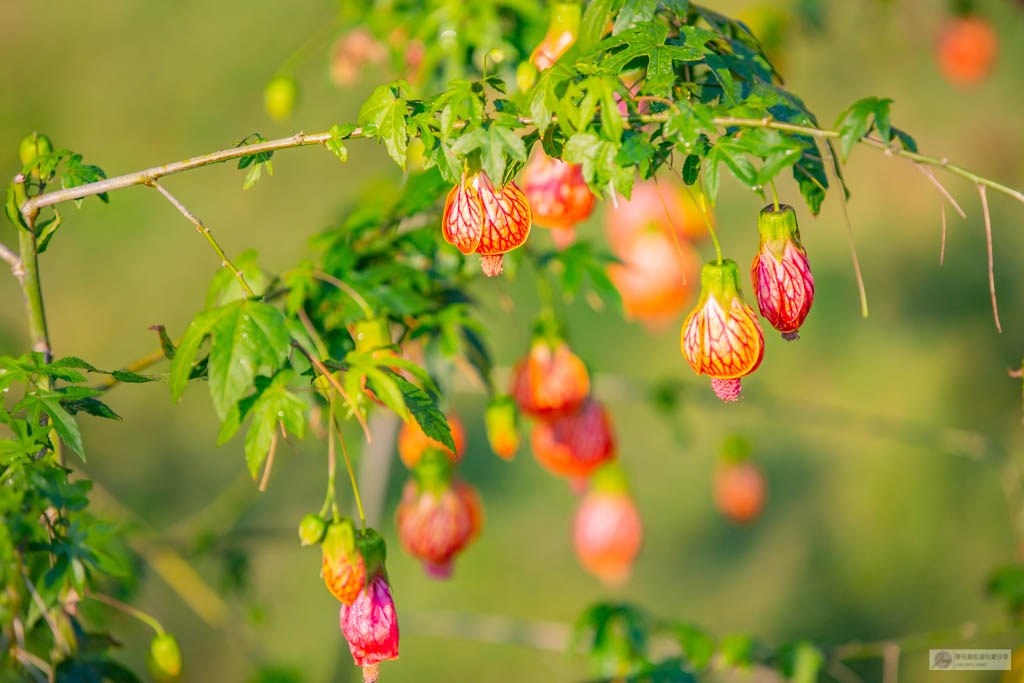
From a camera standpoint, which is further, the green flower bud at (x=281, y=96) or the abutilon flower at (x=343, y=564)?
the green flower bud at (x=281, y=96)

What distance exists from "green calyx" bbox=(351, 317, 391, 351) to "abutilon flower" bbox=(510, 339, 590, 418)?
0.95 feet

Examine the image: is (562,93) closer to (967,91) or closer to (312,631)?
(312,631)

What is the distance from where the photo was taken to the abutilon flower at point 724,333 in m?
0.69

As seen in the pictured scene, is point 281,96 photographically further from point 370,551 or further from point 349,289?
point 370,551

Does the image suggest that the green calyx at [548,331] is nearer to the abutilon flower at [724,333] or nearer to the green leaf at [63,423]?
the abutilon flower at [724,333]

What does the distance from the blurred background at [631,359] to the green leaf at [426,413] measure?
2121mm

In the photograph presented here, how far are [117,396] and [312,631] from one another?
38.2 inches

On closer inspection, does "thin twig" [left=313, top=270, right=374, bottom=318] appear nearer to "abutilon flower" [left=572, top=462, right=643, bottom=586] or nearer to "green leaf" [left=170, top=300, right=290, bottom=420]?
"green leaf" [left=170, top=300, right=290, bottom=420]

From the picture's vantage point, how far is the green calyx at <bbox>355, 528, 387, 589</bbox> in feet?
2.36

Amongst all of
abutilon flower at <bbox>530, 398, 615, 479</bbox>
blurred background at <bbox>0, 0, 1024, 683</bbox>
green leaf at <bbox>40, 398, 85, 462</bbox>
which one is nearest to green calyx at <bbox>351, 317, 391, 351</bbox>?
green leaf at <bbox>40, 398, 85, 462</bbox>

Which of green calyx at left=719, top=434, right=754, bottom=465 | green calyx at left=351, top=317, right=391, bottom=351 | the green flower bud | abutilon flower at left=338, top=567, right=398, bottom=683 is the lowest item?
abutilon flower at left=338, top=567, right=398, bottom=683

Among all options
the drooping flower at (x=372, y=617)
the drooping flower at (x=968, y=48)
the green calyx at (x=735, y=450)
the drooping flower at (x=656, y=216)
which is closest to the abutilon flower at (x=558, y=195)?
the drooping flower at (x=372, y=617)

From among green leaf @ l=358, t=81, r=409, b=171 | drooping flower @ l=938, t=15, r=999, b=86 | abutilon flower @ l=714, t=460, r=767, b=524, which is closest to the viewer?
green leaf @ l=358, t=81, r=409, b=171

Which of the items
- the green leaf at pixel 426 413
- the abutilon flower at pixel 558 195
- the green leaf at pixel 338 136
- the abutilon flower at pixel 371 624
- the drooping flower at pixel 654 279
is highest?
the drooping flower at pixel 654 279
